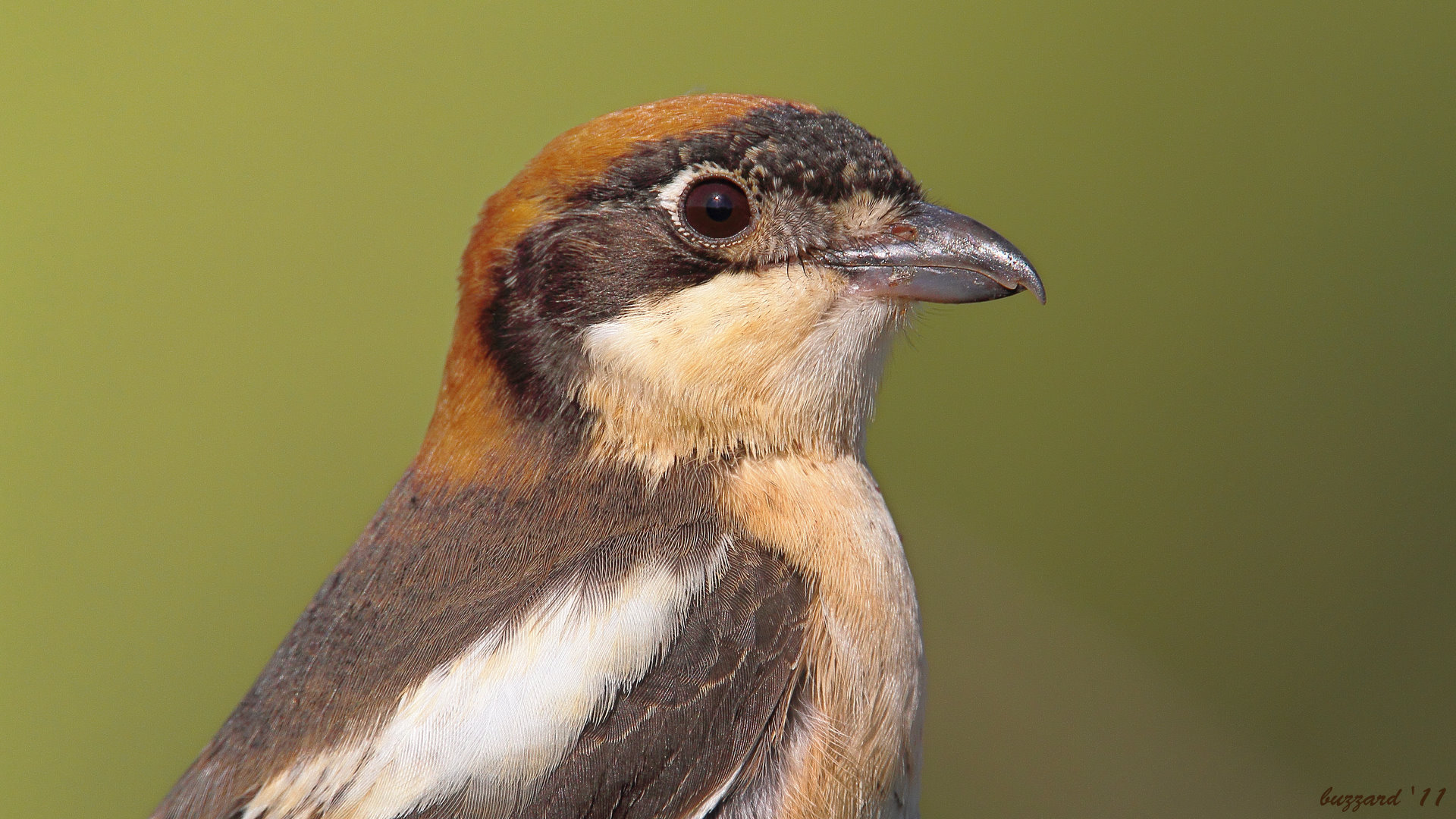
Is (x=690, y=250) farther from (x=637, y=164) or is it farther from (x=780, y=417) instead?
(x=780, y=417)

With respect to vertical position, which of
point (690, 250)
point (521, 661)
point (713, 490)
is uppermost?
point (690, 250)


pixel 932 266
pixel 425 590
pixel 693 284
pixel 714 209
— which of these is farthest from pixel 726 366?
pixel 425 590

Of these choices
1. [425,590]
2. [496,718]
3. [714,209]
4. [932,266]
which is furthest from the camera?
[932,266]

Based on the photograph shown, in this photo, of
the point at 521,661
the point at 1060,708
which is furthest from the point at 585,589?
the point at 1060,708

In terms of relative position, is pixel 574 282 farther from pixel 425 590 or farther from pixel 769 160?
pixel 425 590
